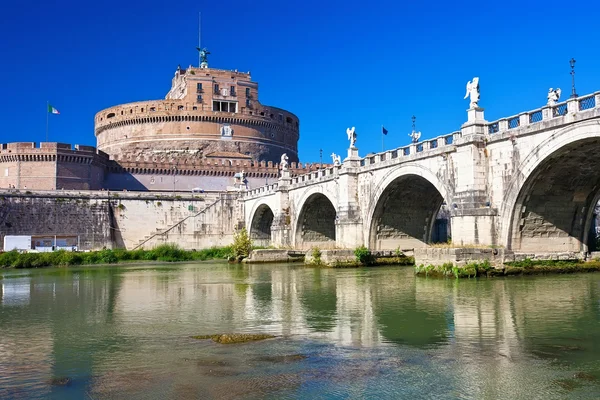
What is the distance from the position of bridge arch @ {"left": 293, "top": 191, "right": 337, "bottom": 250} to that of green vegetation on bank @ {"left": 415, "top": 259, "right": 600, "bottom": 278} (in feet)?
65.6

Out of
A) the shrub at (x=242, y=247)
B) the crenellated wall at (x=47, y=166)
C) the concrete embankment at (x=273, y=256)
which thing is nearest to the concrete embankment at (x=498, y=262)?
the concrete embankment at (x=273, y=256)

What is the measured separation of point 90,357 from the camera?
33.9 feet

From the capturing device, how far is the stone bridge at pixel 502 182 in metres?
20.2

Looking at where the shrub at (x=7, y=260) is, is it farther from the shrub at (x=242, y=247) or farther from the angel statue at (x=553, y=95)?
the angel statue at (x=553, y=95)

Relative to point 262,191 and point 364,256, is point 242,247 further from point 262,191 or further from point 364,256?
point 364,256

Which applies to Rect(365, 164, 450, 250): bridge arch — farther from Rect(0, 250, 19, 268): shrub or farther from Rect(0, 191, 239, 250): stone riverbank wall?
Rect(0, 191, 239, 250): stone riverbank wall

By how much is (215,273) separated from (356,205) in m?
9.06

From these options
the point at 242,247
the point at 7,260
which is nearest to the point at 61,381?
the point at 242,247

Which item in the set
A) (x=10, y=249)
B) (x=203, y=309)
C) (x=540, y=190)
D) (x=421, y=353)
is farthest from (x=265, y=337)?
(x=10, y=249)

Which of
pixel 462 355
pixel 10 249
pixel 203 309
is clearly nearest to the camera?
pixel 462 355

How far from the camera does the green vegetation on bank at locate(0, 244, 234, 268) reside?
3962 centimetres

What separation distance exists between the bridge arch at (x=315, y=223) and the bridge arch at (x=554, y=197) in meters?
20.0

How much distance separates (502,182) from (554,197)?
208 centimetres

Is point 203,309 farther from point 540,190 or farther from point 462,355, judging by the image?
point 540,190
